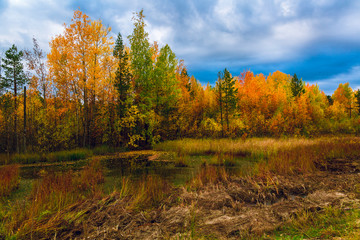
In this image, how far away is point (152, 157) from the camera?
1452 centimetres

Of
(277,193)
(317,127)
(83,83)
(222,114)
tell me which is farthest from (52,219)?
(317,127)

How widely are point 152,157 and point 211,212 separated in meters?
10.3

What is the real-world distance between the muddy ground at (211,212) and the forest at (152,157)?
0.03m

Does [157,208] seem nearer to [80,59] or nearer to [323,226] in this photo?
[323,226]

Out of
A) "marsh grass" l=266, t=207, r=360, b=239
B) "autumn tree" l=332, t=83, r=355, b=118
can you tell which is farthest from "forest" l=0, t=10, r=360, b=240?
"autumn tree" l=332, t=83, r=355, b=118

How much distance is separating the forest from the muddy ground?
0.03 metres

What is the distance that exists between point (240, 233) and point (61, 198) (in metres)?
4.38

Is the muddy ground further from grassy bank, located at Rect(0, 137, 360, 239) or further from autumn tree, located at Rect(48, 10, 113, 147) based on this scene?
autumn tree, located at Rect(48, 10, 113, 147)

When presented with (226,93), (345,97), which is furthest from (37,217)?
(345,97)

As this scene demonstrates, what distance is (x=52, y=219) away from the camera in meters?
3.90

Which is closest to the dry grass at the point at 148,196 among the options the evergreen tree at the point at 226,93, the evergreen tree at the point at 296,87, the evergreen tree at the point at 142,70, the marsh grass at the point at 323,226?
the marsh grass at the point at 323,226

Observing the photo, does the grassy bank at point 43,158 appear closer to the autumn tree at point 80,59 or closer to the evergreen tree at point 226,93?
the autumn tree at point 80,59

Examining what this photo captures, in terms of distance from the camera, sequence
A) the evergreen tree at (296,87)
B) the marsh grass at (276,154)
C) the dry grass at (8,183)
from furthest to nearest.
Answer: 1. the evergreen tree at (296,87)
2. the marsh grass at (276,154)
3. the dry grass at (8,183)

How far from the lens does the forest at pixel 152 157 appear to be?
3955mm
